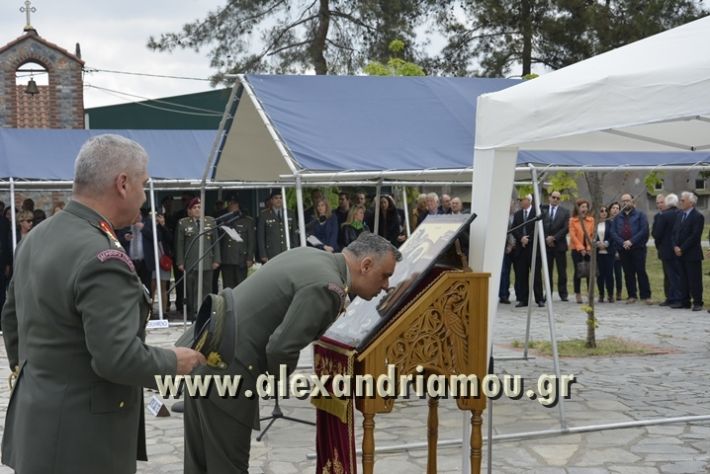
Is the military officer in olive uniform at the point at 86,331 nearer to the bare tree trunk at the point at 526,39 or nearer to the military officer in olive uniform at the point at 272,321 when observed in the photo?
the military officer in olive uniform at the point at 272,321

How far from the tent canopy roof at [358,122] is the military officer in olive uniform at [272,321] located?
2799 millimetres

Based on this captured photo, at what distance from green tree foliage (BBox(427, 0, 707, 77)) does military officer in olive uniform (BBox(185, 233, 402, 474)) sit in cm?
2201

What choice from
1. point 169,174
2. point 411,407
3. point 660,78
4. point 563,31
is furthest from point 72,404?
point 563,31

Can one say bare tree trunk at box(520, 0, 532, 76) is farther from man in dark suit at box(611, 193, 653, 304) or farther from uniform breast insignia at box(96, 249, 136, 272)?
uniform breast insignia at box(96, 249, 136, 272)

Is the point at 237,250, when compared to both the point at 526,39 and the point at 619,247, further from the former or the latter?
the point at 526,39

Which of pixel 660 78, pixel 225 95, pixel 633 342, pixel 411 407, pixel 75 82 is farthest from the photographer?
pixel 225 95

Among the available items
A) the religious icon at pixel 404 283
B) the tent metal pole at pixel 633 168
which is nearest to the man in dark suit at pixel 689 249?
the tent metal pole at pixel 633 168

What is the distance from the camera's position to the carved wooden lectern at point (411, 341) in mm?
4746

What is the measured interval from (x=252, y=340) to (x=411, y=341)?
2.57 feet

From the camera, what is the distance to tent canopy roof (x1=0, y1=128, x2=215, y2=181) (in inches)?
579

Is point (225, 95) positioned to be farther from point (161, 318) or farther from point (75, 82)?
point (161, 318)

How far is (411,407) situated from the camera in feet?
27.3

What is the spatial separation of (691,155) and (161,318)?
8488mm

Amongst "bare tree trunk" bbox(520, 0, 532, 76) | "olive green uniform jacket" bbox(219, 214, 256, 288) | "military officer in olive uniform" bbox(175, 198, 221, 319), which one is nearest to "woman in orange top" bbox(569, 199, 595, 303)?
"olive green uniform jacket" bbox(219, 214, 256, 288)
